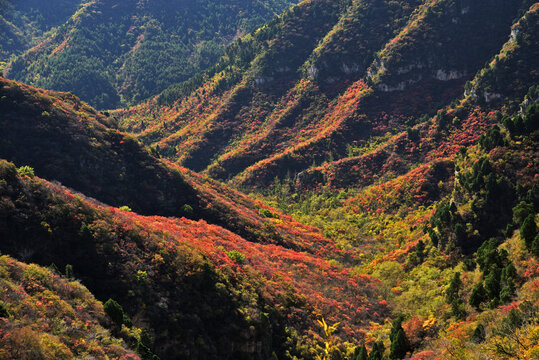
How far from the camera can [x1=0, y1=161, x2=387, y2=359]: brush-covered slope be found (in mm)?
39906

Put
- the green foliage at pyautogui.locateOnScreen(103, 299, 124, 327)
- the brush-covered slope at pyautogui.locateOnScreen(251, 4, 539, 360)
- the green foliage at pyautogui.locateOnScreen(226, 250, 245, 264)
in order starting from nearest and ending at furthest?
the green foliage at pyautogui.locateOnScreen(103, 299, 124, 327)
the brush-covered slope at pyautogui.locateOnScreen(251, 4, 539, 360)
the green foliage at pyautogui.locateOnScreen(226, 250, 245, 264)

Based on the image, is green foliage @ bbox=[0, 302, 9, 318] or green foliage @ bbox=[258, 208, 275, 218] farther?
green foliage @ bbox=[258, 208, 275, 218]

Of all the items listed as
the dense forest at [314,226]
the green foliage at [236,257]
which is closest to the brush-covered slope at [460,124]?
the dense forest at [314,226]

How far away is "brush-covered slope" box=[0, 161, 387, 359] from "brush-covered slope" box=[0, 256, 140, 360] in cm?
113

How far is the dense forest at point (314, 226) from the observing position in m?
36.3

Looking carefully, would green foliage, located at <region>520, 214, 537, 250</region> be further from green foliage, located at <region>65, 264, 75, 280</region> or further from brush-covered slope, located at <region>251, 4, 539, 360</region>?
green foliage, located at <region>65, 264, 75, 280</region>

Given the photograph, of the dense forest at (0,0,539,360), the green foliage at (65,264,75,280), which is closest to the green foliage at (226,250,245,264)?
the dense forest at (0,0,539,360)

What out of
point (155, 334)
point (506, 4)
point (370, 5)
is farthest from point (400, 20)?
point (155, 334)

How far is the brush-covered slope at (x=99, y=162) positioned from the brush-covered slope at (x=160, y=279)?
20.4 metres

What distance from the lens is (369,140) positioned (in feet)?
500

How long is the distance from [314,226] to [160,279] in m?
74.4

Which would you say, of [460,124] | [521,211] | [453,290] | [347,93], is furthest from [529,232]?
[347,93]

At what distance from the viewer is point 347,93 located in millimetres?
175750

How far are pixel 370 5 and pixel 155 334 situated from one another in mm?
196934
